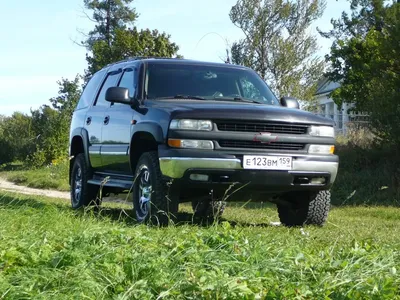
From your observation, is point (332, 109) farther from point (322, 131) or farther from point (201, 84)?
point (322, 131)

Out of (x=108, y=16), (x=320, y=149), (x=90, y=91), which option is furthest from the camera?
(x=108, y=16)

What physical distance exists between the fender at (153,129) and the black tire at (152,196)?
0.24m

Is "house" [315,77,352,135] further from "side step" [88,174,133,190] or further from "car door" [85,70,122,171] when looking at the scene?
"side step" [88,174,133,190]

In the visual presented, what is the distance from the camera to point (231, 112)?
761 cm

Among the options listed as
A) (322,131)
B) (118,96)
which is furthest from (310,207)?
(118,96)

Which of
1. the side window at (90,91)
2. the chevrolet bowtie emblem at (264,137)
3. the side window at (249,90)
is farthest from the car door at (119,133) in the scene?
the chevrolet bowtie emblem at (264,137)

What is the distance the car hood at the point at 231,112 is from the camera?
24.7ft

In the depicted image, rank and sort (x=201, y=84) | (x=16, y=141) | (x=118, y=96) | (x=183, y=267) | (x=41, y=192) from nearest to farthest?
(x=183, y=267), (x=118, y=96), (x=201, y=84), (x=41, y=192), (x=16, y=141)

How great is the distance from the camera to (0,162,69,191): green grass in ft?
63.0

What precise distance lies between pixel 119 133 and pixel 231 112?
1786 millimetres

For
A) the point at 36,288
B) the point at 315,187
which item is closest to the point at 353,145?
the point at 315,187

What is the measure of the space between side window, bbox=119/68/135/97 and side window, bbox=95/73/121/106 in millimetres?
305

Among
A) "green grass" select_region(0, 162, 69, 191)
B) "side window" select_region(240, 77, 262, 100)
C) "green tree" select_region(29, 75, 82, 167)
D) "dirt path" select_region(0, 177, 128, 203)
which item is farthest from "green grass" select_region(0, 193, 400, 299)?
"green tree" select_region(29, 75, 82, 167)

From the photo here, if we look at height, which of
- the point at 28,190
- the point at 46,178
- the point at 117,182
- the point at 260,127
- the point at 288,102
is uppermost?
the point at 288,102
